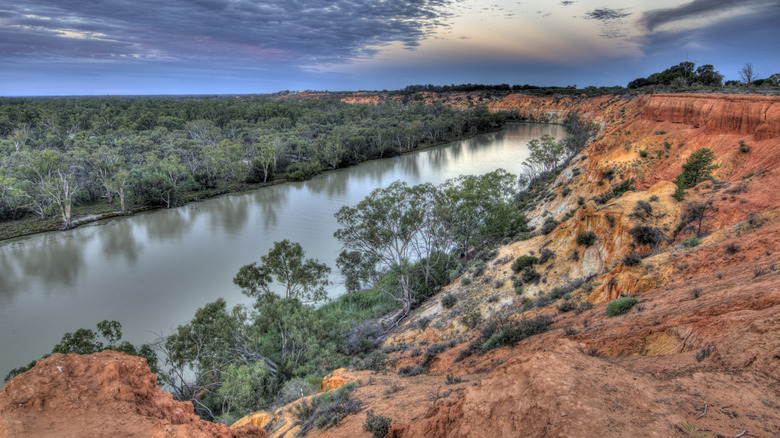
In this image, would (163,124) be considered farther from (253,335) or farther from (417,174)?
Result: (253,335)

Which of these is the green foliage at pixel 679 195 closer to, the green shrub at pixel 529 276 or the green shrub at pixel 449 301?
the green shrub at pixel 529 276

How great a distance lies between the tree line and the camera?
3453cm

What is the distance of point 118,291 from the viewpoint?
22031 mm

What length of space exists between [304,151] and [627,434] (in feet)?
183

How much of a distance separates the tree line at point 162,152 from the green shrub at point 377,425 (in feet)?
127

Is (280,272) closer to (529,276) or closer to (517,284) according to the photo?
(517,284)

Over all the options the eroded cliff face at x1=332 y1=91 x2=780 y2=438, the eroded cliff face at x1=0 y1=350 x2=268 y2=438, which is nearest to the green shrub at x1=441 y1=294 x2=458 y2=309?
the eroded cliff face at x1=332 y1=91 x2=780 y2=438

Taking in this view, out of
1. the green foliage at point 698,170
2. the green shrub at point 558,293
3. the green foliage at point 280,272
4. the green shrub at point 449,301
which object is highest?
the green foliage at point 698,170

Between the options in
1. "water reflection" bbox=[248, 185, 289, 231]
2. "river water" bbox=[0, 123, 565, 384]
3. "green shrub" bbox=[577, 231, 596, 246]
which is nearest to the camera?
"green shrub" bbox=[577, 231, 596, 246]

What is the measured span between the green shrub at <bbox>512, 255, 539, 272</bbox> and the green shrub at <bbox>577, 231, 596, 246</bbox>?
6.48 ft

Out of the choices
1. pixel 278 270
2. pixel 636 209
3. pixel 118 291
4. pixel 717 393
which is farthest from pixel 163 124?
pixel 717 393

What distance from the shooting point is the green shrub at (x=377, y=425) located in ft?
20.4

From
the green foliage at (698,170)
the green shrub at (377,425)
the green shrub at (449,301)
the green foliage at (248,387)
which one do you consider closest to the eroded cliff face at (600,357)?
the green shrub at (377,425)

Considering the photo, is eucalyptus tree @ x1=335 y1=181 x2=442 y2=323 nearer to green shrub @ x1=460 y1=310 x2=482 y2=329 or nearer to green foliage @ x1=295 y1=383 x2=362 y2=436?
green shrub @ x1=460 y1=310 x2=482 y2=329
